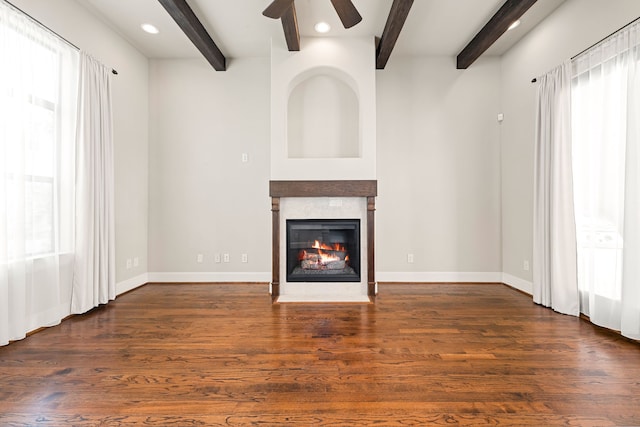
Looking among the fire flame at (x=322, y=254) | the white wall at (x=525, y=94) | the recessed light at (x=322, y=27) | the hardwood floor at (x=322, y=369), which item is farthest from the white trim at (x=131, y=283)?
the white wall at (x=525, y=94)

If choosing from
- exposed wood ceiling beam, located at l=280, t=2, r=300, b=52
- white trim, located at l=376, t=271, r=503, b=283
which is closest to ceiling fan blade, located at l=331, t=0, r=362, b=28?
exposed wood ceiling beam, located at l=280, t=2, r=300, b=52

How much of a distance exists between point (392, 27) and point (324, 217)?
2.07 m

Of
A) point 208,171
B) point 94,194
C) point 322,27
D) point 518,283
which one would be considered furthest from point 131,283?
point 518,283

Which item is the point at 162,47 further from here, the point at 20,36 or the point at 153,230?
the point at 153,230

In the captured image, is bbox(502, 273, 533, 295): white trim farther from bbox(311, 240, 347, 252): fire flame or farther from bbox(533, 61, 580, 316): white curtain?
bbox(311, 240, 347, 252): fire flame

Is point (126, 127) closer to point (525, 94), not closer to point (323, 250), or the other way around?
point (323, 250)

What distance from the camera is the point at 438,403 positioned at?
173cm

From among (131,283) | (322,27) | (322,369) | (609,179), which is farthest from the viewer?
(131,283)

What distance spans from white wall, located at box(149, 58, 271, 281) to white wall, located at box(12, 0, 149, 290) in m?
0.16

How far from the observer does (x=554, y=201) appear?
3240 millimetres

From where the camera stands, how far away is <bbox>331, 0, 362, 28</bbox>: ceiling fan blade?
2436 mm

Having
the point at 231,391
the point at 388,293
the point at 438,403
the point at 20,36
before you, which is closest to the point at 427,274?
the point at 388,293

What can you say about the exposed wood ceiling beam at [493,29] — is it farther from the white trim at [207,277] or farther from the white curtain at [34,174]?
the white curtain at [34,174]

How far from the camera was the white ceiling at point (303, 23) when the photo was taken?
3.27 metres
